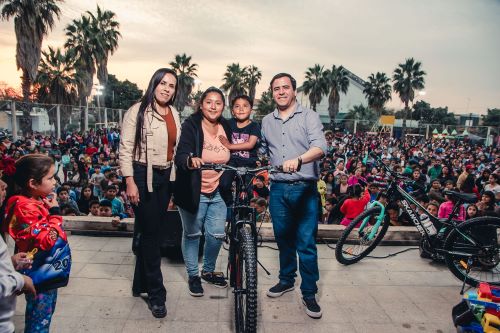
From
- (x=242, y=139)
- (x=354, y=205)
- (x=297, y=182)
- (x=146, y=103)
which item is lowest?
(x=354, y=205)

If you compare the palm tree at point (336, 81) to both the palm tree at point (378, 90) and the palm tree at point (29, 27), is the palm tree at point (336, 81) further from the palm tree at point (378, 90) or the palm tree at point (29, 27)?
the palm tree at point (29, 27)

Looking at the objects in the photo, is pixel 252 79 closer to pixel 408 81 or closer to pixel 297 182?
pixel 408 81

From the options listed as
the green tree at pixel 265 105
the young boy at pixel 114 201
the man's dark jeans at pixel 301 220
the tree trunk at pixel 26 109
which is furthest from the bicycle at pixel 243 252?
the green tree at pixel 265 105

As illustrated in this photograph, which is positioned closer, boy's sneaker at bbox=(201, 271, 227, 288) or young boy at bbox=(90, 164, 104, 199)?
boy's sneaker at bbox=(201, 271, 227, 288)

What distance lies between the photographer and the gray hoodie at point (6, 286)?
1.44m

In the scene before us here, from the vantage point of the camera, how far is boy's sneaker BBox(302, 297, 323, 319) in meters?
2.84

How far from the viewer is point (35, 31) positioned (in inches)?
725

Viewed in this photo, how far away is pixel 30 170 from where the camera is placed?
197cm

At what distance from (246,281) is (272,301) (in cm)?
90

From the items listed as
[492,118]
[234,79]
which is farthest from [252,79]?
[492,118]

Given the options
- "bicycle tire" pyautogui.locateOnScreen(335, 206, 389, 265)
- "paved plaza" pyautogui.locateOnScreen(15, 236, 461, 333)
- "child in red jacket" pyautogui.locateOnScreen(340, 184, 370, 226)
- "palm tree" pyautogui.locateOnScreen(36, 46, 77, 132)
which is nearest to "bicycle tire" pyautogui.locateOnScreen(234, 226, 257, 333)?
"paved plaza" pyautogui.locateOnScreen(15, 236, 461, 333)

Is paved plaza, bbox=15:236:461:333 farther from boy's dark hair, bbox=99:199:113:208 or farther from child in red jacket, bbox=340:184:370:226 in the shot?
boy's dark hair, bbox=99:199:113:208

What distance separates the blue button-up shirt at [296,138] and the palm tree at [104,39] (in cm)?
2944

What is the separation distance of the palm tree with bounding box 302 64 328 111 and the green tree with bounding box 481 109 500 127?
4611 cm
